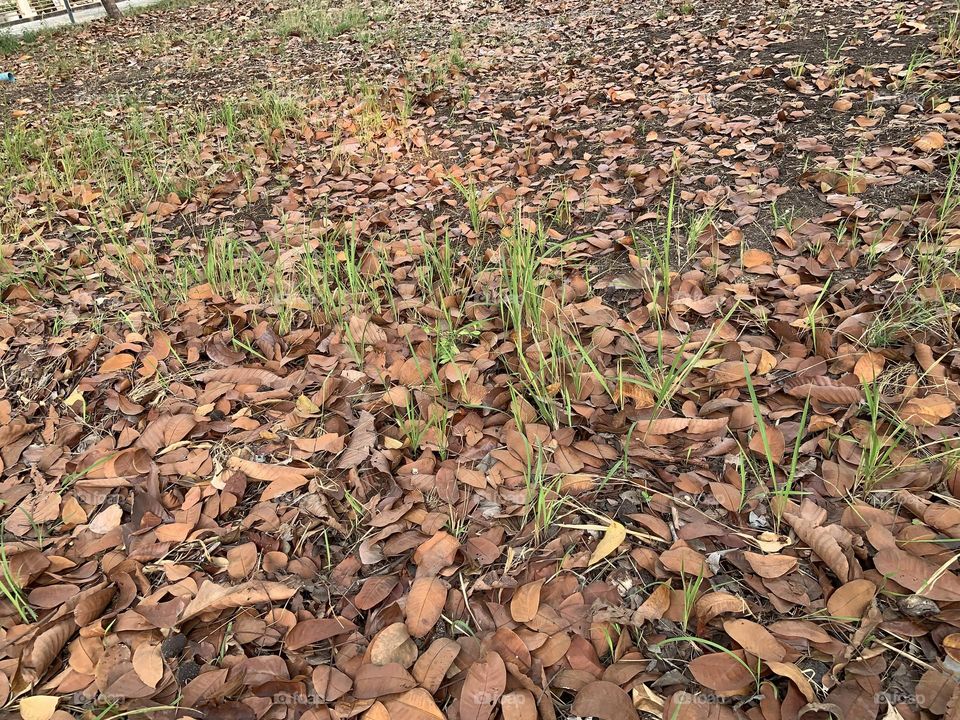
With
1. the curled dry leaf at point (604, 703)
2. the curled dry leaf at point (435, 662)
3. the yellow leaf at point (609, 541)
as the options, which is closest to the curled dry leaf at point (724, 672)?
the curled dry leaf at point (604, 703)

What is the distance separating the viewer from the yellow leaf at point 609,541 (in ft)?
3.91

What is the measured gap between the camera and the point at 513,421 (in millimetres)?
1514

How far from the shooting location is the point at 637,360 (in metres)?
1.60

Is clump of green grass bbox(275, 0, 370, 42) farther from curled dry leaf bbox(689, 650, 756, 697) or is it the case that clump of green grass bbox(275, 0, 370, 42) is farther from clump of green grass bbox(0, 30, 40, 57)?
curled dry leaf bbox(689, 650, 756, 697)

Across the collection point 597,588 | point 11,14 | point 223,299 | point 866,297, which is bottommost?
point 597,588

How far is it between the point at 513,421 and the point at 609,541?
42 centimetres

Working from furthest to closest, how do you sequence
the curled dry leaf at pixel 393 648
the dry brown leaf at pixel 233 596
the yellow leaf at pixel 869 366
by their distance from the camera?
the yellow leaf at pixel 869 366 → the dry brown leaf at pixel 233 596 → the curled dry leaf at pixel 393 648

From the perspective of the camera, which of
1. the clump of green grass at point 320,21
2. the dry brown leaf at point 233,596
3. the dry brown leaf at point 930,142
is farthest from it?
the clump of green grass at point 320,21

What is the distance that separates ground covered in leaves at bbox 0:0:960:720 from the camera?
1053 mm

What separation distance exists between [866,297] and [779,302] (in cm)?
25

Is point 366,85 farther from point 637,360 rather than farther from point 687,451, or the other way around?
point 687,451

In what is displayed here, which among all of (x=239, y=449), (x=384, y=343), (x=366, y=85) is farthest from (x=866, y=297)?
(x=366, y=85)

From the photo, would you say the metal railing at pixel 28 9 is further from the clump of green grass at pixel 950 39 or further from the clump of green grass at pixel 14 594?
the clump of green grass at pixel 950 39

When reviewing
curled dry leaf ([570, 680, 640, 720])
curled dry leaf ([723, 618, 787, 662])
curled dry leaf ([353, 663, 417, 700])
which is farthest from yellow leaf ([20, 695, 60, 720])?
curled dry leaf ([723, 618, 787, 662])
